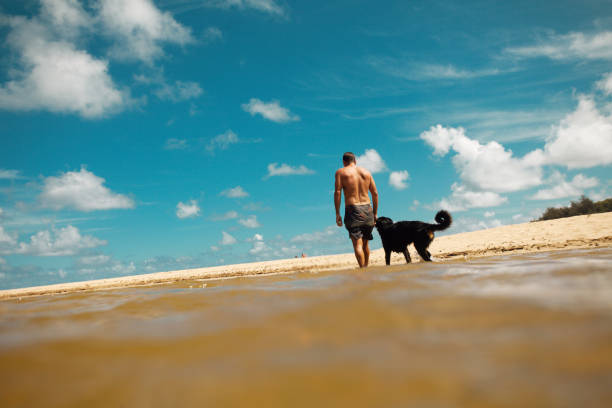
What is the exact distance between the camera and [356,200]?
8102 millimetres

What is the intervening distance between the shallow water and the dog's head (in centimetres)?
585

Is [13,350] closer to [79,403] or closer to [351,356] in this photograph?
[79,403]

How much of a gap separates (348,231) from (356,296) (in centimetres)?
557

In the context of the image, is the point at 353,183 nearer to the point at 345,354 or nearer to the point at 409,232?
the point at 409,232

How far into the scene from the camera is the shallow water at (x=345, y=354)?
1099 mm

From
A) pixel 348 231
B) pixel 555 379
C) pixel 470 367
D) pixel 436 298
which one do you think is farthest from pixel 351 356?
pixel 348 231

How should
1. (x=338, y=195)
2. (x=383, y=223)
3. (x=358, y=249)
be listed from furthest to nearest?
(x=383, y=223)
(x=338, y=195)
(x=358, y=249)

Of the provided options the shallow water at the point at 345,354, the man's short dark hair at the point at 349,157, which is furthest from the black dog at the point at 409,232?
the shallow water at the point at 345,354

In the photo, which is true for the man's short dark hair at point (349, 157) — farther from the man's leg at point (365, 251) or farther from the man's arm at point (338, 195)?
the man's leg at point (365, 251)

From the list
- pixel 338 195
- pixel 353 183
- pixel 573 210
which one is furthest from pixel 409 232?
pixel 573 210

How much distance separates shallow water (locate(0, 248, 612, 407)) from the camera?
110cm

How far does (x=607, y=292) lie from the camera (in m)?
2.16

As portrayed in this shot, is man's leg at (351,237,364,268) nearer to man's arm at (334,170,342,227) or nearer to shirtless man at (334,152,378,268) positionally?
shirtless man at (334,152,378,268)

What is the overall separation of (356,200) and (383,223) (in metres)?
1.06
